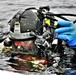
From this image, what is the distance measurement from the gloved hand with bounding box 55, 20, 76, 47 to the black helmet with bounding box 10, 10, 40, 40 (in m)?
0.53

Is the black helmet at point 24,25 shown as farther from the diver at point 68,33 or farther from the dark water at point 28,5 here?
the dark water at point 28,5

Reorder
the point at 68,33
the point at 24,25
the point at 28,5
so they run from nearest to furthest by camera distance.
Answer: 1. the point at 68,33
2. the point at 24,25
3. the point at 28,5

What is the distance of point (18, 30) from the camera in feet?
17.3

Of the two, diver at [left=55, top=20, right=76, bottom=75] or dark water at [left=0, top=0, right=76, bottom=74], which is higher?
diver at [left=55, top=20, right=76, bottom=75]

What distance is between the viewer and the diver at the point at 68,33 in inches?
191

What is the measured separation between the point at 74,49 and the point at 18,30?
1020 millimetres

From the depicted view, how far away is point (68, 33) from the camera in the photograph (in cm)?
497

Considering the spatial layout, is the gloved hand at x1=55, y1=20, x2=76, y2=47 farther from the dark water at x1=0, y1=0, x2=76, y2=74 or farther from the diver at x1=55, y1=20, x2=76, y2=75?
the dark water at x1=0, y1=0, x2=76, y2=74

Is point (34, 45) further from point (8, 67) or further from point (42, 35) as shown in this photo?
point (8, 67)

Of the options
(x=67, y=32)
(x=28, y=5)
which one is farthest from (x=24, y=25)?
(x=28, y=5)

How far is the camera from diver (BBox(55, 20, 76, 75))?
4840 millimetres

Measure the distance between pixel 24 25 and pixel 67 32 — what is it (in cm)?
85

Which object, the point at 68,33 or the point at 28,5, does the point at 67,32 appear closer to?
the point at 68,33

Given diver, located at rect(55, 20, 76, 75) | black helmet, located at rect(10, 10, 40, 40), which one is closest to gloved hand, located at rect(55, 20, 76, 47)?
diver, located at rect(55, 20, 76, 75)
